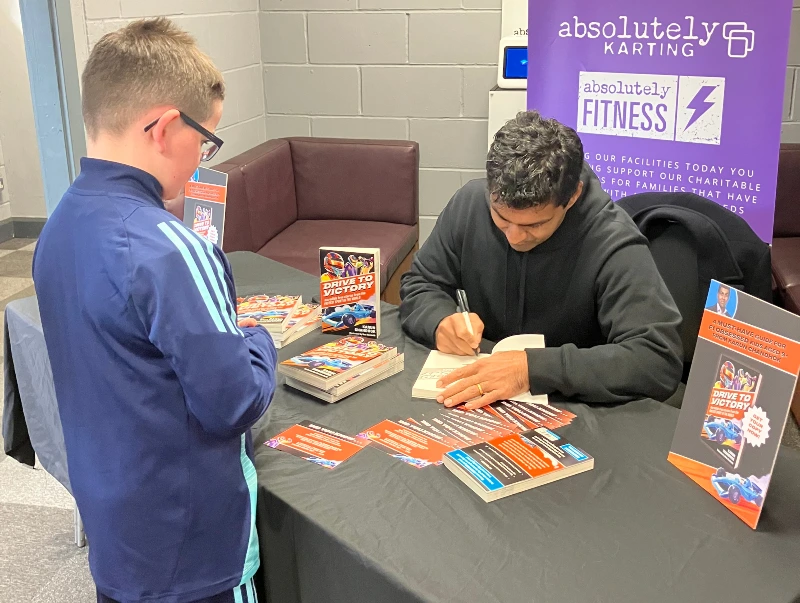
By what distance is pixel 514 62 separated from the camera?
12.6ft

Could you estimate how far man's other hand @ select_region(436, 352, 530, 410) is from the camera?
158 cm

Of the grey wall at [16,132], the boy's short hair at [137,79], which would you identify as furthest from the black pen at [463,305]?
the grey wall at [16,132]

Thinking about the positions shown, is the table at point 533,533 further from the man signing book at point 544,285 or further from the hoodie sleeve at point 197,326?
the hoodie sleeve at point 197,326

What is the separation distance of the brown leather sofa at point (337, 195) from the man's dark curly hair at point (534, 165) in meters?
1.93

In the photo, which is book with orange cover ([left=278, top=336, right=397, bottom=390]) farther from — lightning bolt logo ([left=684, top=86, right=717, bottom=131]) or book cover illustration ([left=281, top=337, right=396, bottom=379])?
lightning bolt logo ([left=684, top=86, right=717, bottom=131])

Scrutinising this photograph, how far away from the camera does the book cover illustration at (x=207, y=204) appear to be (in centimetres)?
216

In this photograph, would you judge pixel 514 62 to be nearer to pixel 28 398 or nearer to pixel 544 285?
pixel 544 285

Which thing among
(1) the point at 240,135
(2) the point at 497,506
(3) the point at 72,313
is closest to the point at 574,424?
(2) the point at 497,506

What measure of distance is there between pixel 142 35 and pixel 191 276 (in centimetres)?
39

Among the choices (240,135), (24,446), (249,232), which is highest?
(240,135)

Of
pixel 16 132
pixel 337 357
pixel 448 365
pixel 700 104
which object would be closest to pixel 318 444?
pixel 337 357

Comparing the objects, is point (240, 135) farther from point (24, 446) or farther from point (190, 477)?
point (190, 477)

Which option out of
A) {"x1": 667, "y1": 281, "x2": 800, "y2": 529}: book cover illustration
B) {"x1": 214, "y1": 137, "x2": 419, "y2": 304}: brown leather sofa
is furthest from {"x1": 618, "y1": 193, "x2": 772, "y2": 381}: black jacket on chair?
{"x1": 214, "y1": 137, "x2": 419, "y2": 304}: brown leather sofa

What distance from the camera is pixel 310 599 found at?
4.40ft
